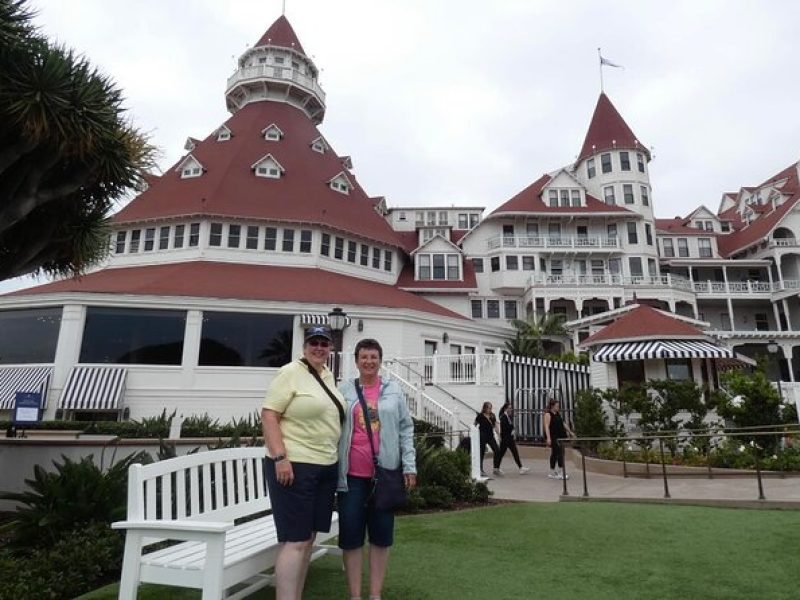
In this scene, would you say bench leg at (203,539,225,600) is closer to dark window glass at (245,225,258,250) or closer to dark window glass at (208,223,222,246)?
dark window glass at (245,225,258,250)

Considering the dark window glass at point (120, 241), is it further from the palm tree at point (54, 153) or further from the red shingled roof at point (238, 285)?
the palm tree at point (54, 153)

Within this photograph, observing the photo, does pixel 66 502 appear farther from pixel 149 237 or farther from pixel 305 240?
pixel 149 237

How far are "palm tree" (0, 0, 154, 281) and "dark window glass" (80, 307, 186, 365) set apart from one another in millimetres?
12371

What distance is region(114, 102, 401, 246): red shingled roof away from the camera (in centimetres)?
2673

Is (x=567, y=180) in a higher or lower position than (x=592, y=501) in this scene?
higher

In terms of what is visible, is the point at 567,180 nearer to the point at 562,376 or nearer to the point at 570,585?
the point at 562,376

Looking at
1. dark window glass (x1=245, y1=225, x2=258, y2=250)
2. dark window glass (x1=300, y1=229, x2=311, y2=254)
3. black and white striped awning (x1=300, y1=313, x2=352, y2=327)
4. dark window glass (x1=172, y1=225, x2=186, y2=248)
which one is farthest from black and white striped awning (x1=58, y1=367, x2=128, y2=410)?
dark window glass (x1=300, y1=229, x2=311, y2=254)

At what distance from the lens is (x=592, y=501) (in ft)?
27.1

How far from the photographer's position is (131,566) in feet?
11.3

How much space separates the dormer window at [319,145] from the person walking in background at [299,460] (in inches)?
1272

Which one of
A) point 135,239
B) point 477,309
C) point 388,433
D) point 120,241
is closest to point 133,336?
point 135,239

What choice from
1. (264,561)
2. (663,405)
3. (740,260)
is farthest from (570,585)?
(740,260)

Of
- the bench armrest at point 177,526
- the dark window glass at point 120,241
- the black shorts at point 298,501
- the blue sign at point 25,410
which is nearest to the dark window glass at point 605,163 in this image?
the dark window glass at point 120,241

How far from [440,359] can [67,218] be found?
43.1ft
